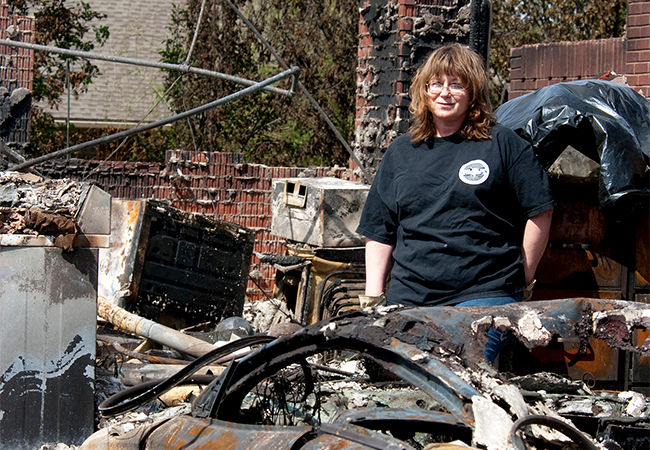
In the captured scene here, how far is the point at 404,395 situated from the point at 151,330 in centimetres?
267

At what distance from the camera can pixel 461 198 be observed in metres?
2.69

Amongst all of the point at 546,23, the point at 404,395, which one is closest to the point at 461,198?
the point at 404,395

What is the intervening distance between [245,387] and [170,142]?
13331mm

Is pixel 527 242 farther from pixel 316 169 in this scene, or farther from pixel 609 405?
pixel 316 169

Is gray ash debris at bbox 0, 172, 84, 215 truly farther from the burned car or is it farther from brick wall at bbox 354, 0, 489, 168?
brick wall at bbox 354, 0, 489, 168

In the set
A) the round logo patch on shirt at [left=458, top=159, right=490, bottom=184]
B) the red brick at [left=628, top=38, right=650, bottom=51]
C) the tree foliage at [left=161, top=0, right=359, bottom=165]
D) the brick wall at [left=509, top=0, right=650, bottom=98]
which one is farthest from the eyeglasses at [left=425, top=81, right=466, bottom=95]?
the tree foliage at [left=161, top=0, right=359, bottom=165]

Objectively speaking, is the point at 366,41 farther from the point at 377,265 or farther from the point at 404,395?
the point at 404,395

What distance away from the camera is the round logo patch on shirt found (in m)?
2.68

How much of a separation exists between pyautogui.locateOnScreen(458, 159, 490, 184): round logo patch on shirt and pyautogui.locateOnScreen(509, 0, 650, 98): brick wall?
5.15m

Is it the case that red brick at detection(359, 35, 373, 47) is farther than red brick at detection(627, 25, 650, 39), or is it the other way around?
red brick at detection(627, 25, 650, 39)

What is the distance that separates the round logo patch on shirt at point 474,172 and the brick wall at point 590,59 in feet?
16.9

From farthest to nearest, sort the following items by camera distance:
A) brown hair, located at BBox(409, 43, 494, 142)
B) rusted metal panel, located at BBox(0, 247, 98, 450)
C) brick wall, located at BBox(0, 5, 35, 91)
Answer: brick wall, located at BBox(0, 5, 35, 91), rusted metal panel, located at BBox(0, 247, 98, 450), brown hair, located at BBox(409, 43, 494, 142)

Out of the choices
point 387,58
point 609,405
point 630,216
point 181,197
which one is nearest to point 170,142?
point 181,197

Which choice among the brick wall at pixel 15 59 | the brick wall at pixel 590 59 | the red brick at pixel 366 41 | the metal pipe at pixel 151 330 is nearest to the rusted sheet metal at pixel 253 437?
the metal pipe at pixel 151 330
